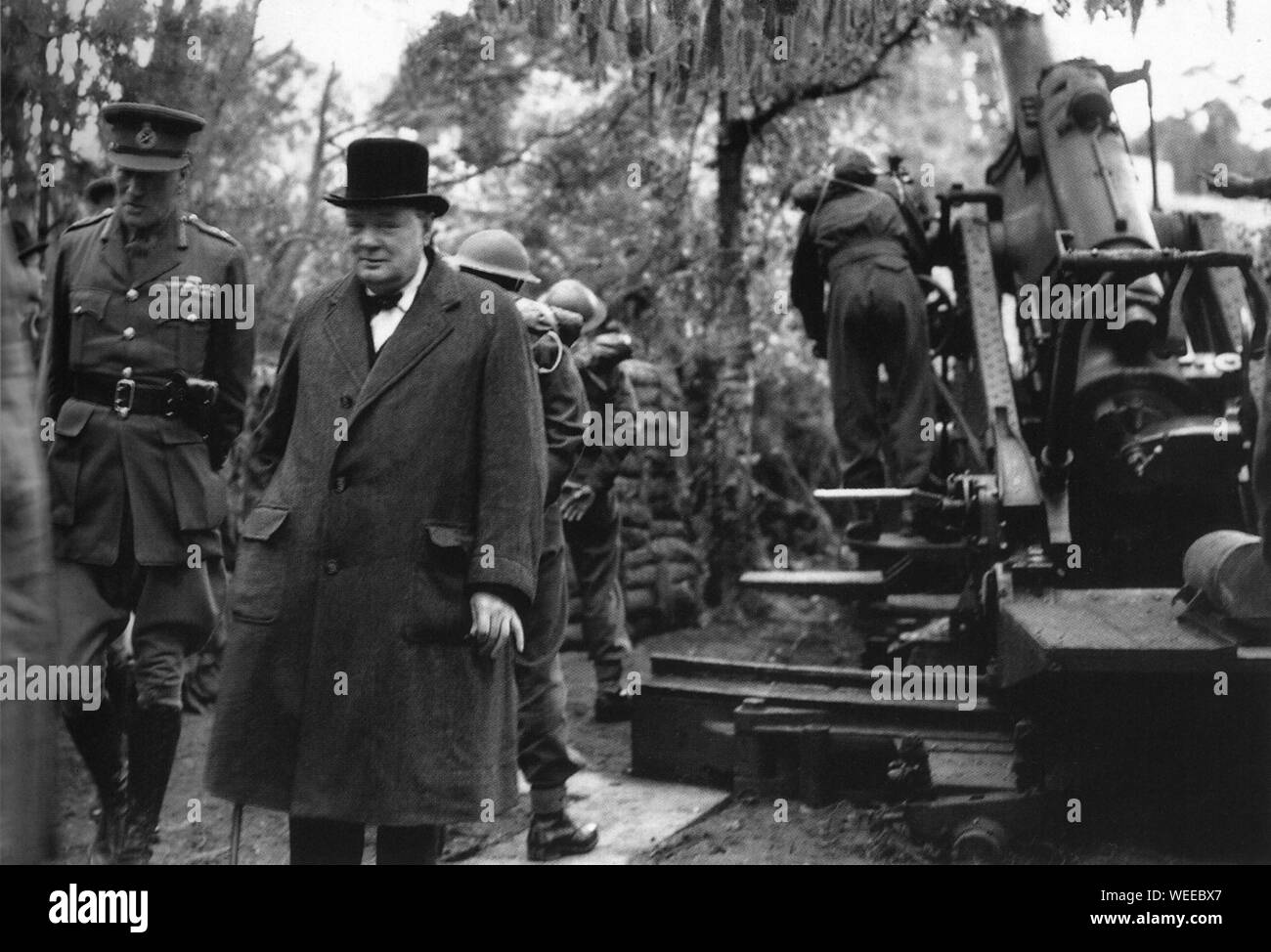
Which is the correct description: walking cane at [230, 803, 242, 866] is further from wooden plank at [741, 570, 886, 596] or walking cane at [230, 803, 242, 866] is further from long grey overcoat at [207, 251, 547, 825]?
wooden plank at [741, 570, 886, 596]

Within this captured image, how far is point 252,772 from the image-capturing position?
3258 millimetres

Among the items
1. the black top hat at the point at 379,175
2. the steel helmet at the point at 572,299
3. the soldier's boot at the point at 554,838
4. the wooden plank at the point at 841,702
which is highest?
the black top hat at the point at 379,175

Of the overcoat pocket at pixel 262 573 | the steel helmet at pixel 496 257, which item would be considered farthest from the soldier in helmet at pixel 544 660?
the overcoat pocket at pixel 262 573

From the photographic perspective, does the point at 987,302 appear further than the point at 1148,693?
Yes

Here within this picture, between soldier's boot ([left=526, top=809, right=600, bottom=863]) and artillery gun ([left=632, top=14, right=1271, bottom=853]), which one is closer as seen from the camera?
artillery gun ([left=632, top=14, right=1271, bottom=853])

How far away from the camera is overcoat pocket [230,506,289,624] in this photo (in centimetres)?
331

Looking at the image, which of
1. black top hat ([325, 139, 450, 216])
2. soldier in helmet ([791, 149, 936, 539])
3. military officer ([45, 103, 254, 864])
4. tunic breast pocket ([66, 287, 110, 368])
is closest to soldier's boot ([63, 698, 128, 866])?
military officer ([45, 103, 254, 864])

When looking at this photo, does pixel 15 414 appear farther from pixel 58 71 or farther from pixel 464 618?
pixel 58 71

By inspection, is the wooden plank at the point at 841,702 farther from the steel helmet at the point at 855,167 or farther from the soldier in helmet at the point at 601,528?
the steel helmet at the point at 855,167

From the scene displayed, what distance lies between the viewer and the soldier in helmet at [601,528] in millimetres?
6477

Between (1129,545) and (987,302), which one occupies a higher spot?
(987,302)

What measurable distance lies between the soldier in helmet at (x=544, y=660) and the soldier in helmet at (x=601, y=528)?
153 centimetres

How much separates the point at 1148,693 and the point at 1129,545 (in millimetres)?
1069

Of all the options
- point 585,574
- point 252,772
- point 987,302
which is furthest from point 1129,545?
point 252,772
